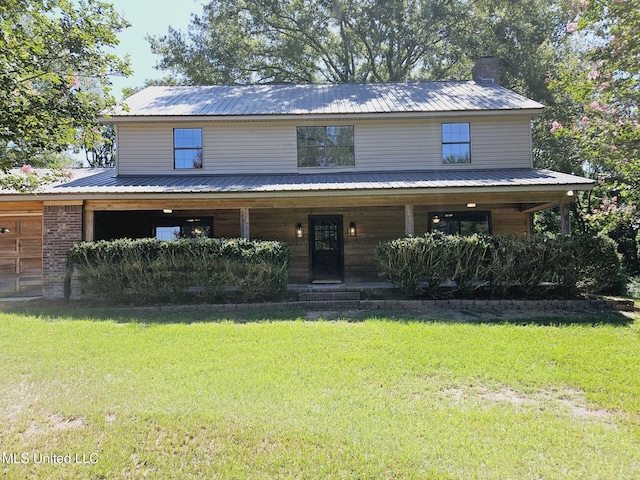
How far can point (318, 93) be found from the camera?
1389 cm

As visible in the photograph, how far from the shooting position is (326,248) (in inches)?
472

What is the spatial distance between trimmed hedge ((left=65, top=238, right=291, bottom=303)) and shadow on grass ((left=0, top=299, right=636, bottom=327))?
0.40 meters

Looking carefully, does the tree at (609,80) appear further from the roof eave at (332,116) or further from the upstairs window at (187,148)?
the upstairs window at (187,148)

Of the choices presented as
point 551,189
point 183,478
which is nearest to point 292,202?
point 551,189

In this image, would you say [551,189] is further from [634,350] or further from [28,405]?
[28,405]

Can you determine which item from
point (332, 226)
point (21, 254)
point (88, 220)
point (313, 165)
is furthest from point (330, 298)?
point (21, 254)

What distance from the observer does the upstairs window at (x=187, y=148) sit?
11.5m

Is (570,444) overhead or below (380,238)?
below

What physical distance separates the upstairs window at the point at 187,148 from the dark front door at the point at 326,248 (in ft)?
12.9

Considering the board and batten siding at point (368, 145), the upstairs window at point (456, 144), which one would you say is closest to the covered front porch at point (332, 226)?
the board and batten siding at point (368, 145)

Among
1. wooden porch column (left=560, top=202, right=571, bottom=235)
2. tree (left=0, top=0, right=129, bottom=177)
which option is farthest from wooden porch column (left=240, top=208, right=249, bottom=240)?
wooden porch column (left=560, top=202, right=571, bottom=235)

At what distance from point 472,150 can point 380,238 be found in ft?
12.6

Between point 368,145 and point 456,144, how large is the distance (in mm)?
2682

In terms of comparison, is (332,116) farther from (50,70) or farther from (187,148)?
(50,70)
